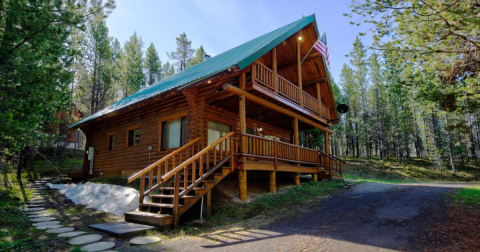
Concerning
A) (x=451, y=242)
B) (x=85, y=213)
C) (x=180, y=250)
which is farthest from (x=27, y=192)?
(x=451, y=242)

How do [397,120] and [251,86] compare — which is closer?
[251,86]

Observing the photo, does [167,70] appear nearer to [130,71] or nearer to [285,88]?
[130,71]

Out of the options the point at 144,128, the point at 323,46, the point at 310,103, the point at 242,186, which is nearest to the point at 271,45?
the point at 323,46

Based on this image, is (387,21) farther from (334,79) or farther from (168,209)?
(334,79)

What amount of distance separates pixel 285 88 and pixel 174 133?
5210mm

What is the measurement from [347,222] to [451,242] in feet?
Result: 6.25

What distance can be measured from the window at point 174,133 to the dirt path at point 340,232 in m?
5.42

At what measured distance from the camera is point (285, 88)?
1128 cm

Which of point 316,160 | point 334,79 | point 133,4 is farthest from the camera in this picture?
point 334,79

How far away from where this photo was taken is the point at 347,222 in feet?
19.1

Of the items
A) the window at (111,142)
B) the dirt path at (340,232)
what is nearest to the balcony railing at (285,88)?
the dirt path at (340,232)

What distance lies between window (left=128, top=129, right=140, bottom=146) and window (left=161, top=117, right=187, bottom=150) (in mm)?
2063

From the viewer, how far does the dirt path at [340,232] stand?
4391 mm

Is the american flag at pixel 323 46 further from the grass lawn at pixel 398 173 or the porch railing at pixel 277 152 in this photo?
the grass lawn at pixel 398 173
